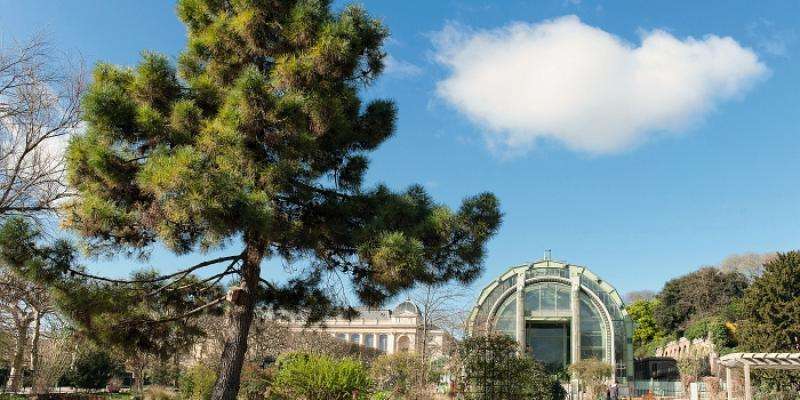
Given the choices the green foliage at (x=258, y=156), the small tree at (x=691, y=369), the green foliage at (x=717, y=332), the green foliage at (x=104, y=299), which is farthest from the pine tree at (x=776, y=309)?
the green foliage at (x=104, y=299)

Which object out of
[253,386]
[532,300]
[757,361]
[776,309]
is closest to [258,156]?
[253,386]

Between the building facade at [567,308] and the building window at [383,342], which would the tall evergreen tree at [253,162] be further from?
the building window at [383,342]

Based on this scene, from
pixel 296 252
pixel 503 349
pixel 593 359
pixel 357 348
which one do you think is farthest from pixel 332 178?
pixel 357 348

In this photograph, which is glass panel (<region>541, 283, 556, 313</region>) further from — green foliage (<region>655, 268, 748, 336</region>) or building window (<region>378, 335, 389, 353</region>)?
building window (<region>378, 335, 389, 353</region>)

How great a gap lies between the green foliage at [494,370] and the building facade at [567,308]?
58.4ft

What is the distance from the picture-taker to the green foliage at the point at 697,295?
4416cm

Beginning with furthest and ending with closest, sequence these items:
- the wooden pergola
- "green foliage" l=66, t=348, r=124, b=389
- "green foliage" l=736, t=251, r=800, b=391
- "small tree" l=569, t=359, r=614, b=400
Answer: "green foliage" l=66, t=348, r=124, b=389
"small tree" l=569, t=359, r=614, b=400
"green foliage" l=736, t=251, r=800, b=391
the wooden pergola

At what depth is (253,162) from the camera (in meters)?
7.12

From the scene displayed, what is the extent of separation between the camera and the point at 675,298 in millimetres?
47250

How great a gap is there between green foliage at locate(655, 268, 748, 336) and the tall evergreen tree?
4033cm

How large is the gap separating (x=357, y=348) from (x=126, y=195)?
4405cm

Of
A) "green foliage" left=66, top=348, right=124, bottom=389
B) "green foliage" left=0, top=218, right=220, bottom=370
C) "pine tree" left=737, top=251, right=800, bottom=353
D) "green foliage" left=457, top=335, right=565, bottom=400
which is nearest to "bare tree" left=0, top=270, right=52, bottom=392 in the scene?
"green foliage" left=0, top=218, right=220, bottom=370

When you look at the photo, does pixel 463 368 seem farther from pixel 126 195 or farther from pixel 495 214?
pixel 126 195

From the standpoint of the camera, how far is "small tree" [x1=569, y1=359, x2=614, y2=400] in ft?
87.4
